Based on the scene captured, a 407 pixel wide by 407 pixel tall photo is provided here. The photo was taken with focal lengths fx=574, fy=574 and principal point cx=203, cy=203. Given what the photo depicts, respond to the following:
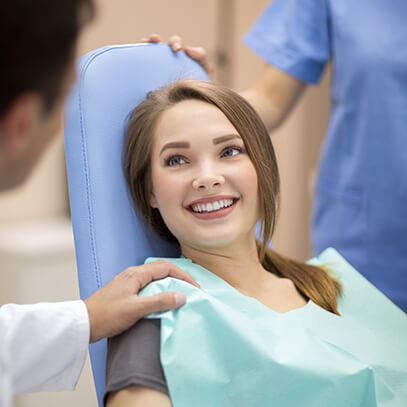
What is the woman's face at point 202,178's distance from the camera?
3.30 feet

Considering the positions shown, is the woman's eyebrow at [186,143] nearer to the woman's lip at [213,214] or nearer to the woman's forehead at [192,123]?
the woman's forehead at [192,123]

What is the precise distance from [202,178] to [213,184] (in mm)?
25

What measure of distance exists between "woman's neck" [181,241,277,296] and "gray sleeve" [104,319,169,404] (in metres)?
0.21

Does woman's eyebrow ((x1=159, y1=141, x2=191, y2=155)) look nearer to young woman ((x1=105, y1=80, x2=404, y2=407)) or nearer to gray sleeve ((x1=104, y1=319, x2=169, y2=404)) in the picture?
young woman ((x1=105, y1=80, x2=404, y2=407))

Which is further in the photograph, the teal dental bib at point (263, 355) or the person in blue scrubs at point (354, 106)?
the person in blue scrubs at point (354, 106)

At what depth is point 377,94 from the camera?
4.14 ft

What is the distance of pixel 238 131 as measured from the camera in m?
1.08

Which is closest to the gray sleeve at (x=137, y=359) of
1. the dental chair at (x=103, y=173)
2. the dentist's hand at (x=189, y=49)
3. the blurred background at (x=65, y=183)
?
the dental chair at (x=103, y=173)

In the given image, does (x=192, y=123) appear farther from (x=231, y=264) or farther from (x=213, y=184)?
(x=231, y=264)

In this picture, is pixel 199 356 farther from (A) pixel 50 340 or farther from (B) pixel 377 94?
(B) pixel 377 94

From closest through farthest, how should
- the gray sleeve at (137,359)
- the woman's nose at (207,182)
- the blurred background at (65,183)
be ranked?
the gray sleeve at (137,359) → the woman's nose at (207,182) → the blurred background at (65,183)

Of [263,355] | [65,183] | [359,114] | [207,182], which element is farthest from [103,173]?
[65,183]

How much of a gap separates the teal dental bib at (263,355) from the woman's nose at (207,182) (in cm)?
15

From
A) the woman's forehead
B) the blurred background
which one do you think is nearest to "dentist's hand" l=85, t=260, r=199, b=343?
the woman's forehead
